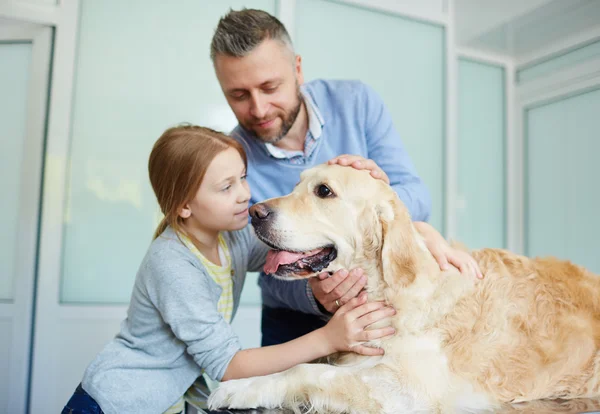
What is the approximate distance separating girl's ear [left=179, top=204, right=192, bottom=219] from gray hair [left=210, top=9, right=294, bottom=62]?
0.54 metres

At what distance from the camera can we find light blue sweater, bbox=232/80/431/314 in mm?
1756

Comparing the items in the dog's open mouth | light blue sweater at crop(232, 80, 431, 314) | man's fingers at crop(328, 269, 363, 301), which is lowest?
man's fingers at crop(328, 269, 363, 301)

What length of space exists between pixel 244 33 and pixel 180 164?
0.50m

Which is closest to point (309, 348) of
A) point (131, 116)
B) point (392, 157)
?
point (392, 157)

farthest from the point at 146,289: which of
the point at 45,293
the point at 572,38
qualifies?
the point at 572,38

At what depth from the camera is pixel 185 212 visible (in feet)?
4.92

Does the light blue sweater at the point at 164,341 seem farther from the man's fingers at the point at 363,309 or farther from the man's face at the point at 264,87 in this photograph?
the man's face at the point at 264,87

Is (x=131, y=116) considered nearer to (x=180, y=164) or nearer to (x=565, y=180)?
(x=180, y=164)

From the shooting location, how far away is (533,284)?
1322 mm

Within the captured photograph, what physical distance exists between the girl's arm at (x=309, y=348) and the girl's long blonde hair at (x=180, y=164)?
48cm

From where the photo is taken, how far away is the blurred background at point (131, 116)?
9.16ft

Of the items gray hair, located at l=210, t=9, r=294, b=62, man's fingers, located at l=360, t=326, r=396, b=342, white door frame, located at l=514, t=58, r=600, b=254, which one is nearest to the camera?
man's fingers, located at l=360, t=326, r=396, b=342

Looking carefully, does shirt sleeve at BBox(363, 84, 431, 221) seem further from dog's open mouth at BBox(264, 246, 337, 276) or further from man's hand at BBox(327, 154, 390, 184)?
dog's open mouth at BBox(264, 246, 337, 276)

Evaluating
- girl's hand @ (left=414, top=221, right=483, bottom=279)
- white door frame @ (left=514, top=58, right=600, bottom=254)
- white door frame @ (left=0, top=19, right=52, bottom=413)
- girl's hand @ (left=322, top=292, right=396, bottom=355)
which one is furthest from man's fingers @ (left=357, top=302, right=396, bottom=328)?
white door frame @ (left=514, top=58, right=600, bottom=254)
